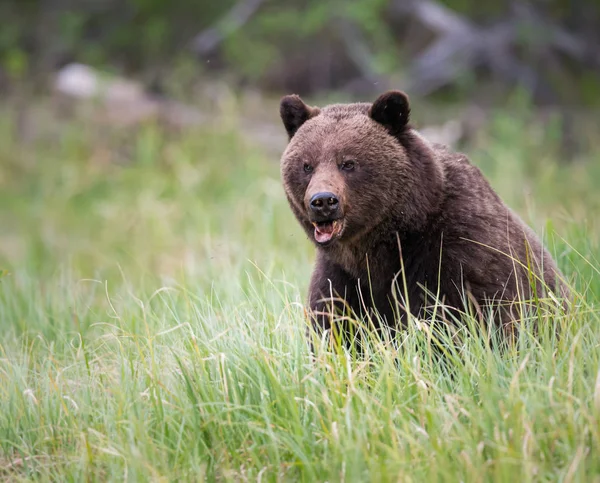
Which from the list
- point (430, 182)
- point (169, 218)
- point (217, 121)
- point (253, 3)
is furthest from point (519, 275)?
point (253, 3)

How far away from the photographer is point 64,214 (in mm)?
11227

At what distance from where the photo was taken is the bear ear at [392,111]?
4406 millimetres

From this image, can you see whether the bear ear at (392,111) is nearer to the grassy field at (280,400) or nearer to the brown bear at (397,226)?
the brown bear at (397,226)

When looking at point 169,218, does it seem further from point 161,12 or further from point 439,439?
point 161,12

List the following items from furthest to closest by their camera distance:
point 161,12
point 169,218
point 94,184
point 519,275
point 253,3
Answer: point 161,12
point 253,3
point 94,184
point 169,218
point 519,275

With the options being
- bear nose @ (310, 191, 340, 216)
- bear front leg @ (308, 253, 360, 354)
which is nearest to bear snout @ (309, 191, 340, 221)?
bear nose @ (310, 191, 340, 216)

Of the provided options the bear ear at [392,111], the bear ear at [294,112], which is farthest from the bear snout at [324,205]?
the bear ear at [294,112]

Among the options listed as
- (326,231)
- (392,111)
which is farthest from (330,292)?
(392,111)

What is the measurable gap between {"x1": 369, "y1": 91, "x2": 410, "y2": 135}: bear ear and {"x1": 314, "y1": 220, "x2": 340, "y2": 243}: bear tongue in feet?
2.13

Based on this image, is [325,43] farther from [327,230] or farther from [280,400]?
[280,400]

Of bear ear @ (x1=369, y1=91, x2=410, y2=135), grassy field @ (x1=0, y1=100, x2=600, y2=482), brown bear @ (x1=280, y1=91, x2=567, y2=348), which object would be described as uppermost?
bear ear @ (x1=369, y1=91, x2=410, y2=135)

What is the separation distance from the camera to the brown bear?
404cm

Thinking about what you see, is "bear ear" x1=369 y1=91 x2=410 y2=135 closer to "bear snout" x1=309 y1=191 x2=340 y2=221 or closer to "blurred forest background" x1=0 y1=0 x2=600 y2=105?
"bear snout" x1=309 y1=191 x2=340 y2=221

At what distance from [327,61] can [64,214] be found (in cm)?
850
